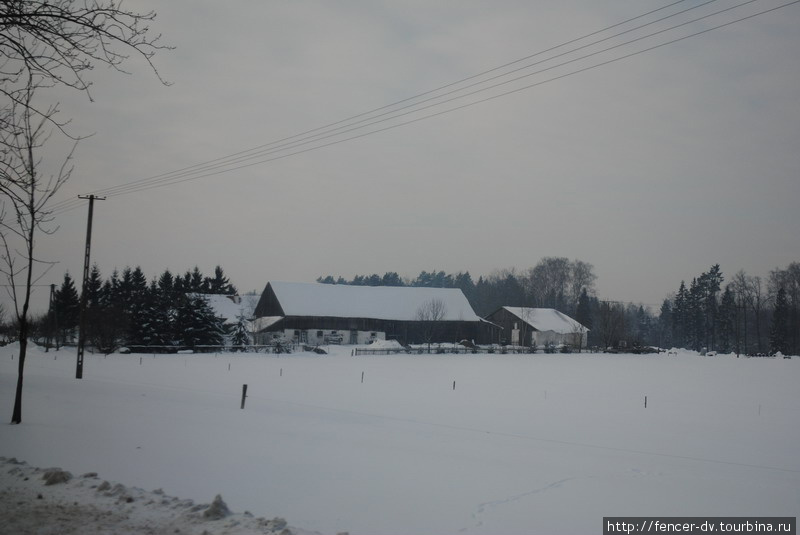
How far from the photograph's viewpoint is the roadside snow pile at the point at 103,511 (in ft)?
22.6

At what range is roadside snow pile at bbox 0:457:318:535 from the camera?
22.6 feet

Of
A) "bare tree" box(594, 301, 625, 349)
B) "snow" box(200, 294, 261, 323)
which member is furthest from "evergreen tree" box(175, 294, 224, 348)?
"bare tree" box(594, 301, 625, 349)

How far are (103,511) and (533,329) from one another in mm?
88573

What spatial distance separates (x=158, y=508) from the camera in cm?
786

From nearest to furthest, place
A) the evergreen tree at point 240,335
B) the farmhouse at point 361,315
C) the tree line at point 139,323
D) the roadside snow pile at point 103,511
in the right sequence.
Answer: the roadside snow pile at point 103,511
the tree line at point 139,323
the evergreen tree at point 240,335
the farmhouse at point 361,315

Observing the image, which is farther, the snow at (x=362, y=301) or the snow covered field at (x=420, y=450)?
the snow at (x=362, y=301)

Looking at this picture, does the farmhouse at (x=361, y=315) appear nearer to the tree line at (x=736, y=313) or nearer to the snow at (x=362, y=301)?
the snow at (x=362, y=301)

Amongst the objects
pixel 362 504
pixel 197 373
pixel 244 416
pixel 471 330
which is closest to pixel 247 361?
pixel 197 373

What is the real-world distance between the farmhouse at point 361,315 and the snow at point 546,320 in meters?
7.68

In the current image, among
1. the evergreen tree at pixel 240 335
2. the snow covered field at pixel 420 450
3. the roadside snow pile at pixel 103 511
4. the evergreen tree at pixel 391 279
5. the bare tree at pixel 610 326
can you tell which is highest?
the evergreen tree at pixel 391 279

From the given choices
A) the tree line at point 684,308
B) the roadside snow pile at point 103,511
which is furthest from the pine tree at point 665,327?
the roadside snow pile at point 103,511

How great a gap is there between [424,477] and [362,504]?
7.93ft

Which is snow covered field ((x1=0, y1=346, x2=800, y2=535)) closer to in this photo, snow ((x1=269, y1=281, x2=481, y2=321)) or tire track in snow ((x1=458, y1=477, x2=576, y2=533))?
tire track in snow ((x1=458, y1=477, x2=576, y2=533))

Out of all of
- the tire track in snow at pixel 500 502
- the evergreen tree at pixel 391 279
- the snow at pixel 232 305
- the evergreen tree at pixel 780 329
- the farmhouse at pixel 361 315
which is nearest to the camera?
the tire track in snow at pixel 500 502
